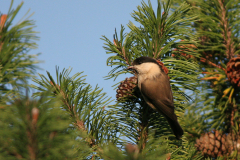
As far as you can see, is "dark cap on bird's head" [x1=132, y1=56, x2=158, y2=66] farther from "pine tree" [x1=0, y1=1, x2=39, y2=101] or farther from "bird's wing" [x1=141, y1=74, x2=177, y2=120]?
"pine tree" [x1=0, y1=1, x2=39, y2=101]

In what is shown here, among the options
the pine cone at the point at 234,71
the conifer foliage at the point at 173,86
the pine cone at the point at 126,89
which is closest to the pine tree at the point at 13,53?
the conifer foliage at the point at 173,86

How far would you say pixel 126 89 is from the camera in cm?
170

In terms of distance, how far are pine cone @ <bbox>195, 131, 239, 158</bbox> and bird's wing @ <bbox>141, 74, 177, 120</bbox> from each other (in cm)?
30

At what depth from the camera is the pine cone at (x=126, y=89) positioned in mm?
1688

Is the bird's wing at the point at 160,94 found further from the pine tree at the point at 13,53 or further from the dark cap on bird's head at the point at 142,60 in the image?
the pine tree at the point at 13,53

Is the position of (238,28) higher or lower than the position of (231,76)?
higher

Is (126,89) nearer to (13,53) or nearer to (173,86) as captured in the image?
(173,86)

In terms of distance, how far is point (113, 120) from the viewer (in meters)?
1.56

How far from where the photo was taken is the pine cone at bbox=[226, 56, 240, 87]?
165 cm

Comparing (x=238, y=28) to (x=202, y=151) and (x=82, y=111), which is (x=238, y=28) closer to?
(x=202, y=151)

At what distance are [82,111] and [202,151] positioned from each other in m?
1.05

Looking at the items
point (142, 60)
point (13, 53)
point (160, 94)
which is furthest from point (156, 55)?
point (13, 53)

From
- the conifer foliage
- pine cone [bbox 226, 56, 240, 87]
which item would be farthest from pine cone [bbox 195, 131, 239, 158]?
pine cone [bbox 226, 56, 240, 87]

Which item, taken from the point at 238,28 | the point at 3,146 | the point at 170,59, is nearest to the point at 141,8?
the point at 170,59
